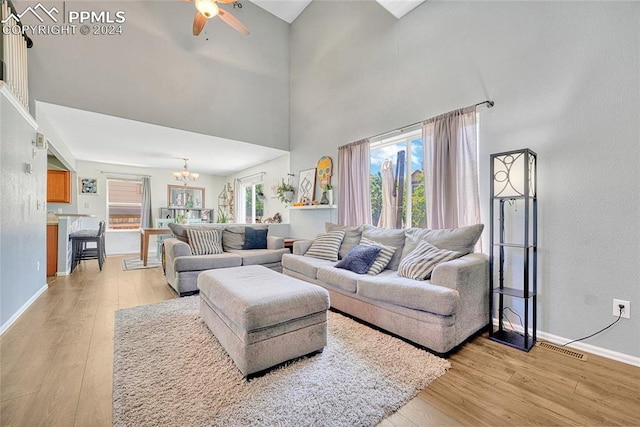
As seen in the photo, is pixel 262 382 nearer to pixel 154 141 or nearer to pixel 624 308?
pixel 624 308

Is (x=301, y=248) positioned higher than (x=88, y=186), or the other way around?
(x=88, y=186)

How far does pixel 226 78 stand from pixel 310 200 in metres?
2.63

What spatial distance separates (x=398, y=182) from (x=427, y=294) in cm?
186

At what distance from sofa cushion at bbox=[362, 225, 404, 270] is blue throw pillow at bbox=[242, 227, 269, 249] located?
75.7 inches

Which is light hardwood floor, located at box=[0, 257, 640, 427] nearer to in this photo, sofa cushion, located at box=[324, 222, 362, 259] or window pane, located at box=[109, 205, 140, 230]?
sofa cushion, located at box=[324, 222, 362, 259]

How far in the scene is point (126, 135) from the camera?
4.54 m

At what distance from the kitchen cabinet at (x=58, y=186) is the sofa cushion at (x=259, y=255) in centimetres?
407

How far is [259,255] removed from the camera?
12.9 feet

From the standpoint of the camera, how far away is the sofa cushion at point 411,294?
6.05ft

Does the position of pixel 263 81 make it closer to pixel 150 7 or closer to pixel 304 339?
pixel 150 7

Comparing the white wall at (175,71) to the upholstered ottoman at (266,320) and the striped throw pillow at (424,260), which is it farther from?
the striped throw pillow at (424,260)

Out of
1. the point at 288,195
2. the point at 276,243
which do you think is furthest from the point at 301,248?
the point at 288,195

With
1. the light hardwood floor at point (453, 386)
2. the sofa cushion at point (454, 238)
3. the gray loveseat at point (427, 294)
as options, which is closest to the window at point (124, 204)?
the light hardwood floor at point (453, 386)

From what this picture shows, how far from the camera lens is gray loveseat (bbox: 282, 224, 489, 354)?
189 cm
